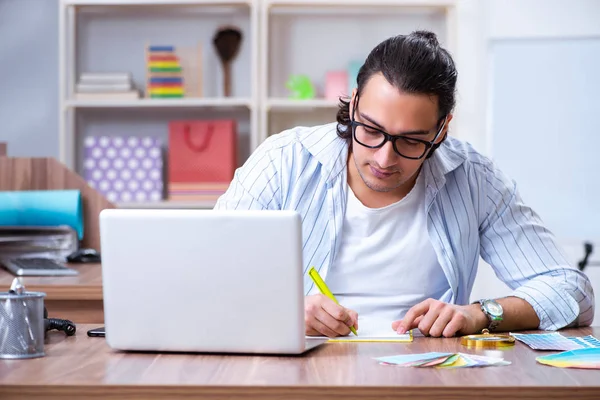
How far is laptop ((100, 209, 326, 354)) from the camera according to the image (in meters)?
1.29

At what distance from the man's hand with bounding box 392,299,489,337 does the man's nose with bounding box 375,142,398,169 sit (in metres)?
0.31

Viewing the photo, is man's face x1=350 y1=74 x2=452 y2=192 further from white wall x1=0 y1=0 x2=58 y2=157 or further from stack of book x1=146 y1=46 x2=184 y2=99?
white wall x1=0 y1=0 x2=58 y2=157

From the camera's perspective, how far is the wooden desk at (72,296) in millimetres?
2215

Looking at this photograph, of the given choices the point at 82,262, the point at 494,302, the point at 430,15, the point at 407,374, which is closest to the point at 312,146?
the point at 494,302

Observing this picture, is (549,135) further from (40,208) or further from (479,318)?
(479,318)

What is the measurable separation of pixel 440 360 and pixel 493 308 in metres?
0.42

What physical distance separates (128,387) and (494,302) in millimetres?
827

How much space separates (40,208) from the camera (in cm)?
277

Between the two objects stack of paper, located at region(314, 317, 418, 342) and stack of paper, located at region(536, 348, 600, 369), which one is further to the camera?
stack of paper, located at region(314, 317, 418, 342)

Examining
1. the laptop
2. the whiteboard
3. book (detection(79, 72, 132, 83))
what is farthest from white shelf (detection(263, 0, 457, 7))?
the laptop

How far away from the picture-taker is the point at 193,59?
4016 mm

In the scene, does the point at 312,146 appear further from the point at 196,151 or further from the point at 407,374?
the point at 196,151

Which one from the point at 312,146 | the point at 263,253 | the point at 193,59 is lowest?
the point at 263,253

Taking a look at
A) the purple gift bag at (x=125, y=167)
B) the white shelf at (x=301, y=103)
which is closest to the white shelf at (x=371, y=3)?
the white shelf at (x=301, y=103)
